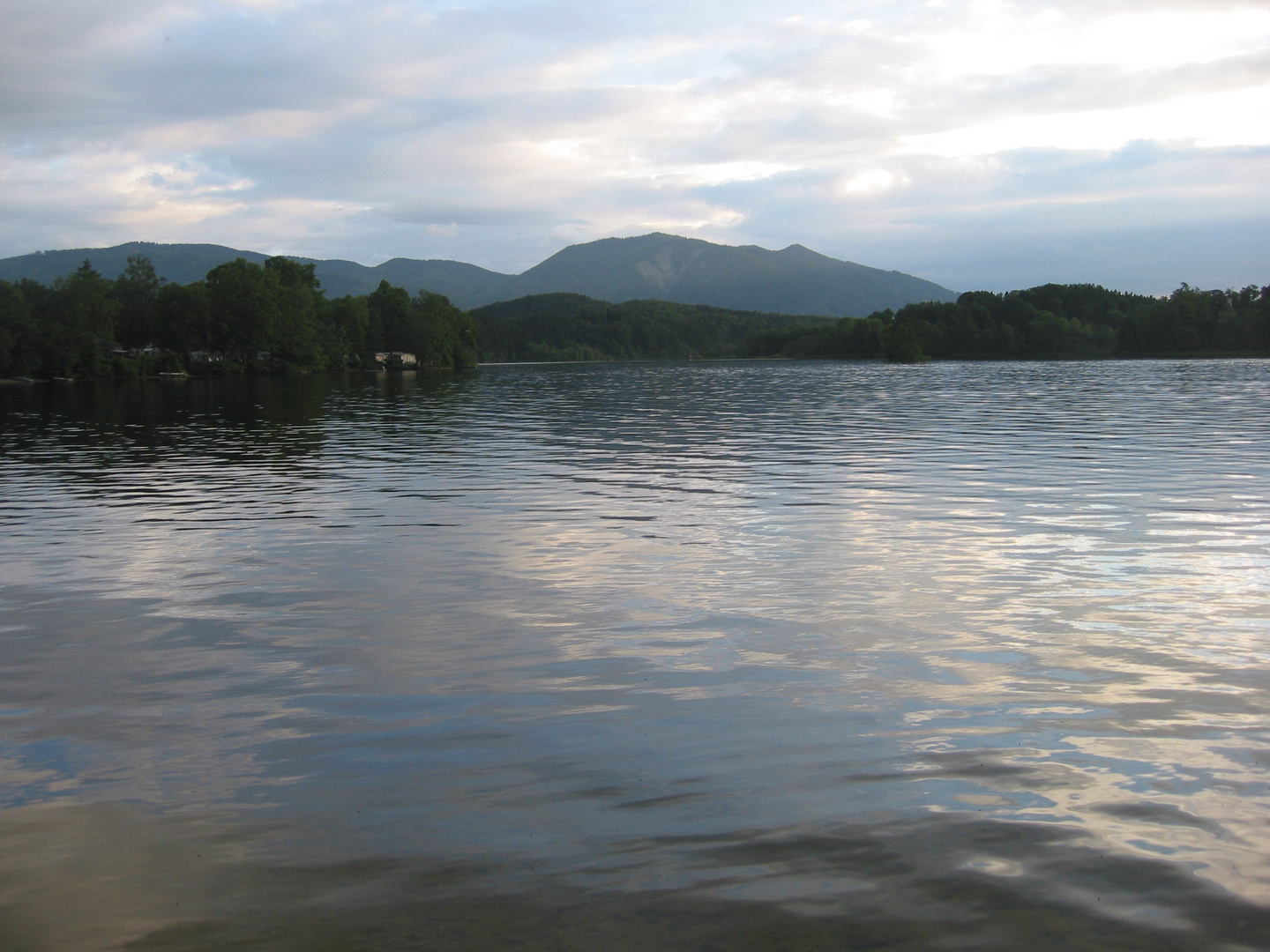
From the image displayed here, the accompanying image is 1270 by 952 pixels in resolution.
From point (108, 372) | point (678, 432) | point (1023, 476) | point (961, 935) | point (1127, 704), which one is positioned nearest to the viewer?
point (961, 935)

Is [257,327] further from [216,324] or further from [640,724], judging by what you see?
[640,724]

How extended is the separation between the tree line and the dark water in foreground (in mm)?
109450

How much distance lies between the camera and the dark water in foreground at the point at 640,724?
5.08 meters

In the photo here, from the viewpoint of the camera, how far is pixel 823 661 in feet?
29.8

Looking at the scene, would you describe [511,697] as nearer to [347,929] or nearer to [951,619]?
[347,929]

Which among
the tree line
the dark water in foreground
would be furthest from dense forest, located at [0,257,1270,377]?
the dark water in foreground

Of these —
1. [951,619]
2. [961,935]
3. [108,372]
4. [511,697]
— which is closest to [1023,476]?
[951,619]

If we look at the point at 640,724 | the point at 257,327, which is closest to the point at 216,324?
the point at 257,327

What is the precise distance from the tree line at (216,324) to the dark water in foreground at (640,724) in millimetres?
109450

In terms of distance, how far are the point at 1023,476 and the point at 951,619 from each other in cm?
1304

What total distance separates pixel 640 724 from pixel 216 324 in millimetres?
141069

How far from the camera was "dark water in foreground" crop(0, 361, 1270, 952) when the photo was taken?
508 centimetres

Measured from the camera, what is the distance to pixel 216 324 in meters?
134

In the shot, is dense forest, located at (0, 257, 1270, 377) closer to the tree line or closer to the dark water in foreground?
the tree line
